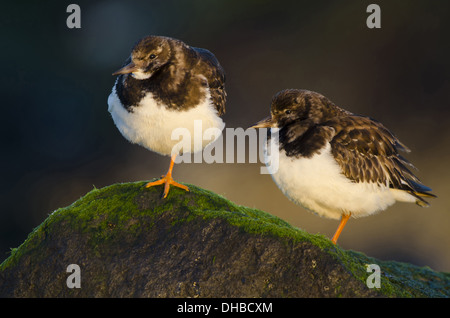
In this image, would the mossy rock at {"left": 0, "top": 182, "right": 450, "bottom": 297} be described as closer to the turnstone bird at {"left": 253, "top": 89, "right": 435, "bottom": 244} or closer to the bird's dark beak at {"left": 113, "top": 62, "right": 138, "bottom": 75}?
the turnstone bird at {"left": 253, "top": 89, "right": 435, "bottom": 244}

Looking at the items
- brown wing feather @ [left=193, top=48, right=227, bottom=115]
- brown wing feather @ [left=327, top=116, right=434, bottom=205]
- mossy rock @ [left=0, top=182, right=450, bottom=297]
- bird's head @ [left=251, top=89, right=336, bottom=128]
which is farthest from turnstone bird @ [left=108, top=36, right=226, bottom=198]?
brown wing feather @ [left=327, top=116, right=434, bottom=205]

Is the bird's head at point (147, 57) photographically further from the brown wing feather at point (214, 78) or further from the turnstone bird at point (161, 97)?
the brown wing feather at point (214, 78)

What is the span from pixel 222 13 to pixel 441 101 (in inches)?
234

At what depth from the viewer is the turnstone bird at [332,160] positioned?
6.72 meters

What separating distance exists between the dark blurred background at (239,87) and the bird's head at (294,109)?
5.74 m

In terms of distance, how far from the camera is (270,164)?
6977mm

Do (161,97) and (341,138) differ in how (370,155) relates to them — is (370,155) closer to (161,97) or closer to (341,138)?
(341,138)

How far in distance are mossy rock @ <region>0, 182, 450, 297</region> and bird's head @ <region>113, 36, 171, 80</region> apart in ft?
5.41

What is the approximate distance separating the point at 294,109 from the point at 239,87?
6620 millimetres

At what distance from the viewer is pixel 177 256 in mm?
6051

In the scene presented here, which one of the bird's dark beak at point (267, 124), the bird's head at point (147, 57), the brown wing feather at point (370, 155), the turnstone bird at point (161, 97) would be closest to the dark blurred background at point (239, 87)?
the brown wing feather at point (370, 155)

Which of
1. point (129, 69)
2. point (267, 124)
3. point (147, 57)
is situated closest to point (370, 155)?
point (267, 124)

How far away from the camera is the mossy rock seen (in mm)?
5648
